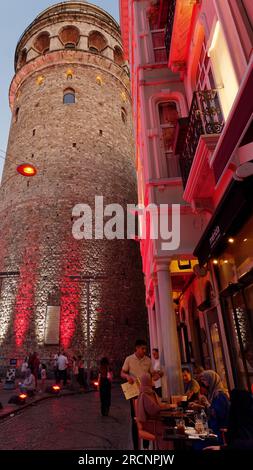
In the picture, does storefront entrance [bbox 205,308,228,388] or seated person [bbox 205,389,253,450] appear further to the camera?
storefront entrance [bbox 205,308,228,388]

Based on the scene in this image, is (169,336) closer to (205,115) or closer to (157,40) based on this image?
(205,115)

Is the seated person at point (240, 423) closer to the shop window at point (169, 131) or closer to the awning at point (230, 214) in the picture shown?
the awning at point (230, 214)

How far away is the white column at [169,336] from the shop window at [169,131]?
2418mm

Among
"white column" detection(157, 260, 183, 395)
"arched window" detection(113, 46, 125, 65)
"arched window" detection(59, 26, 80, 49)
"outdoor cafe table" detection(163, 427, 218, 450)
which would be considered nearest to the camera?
"outdoor cafe table" detection(163, 427, 218, 450)

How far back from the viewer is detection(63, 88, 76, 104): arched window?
22953 millimetres

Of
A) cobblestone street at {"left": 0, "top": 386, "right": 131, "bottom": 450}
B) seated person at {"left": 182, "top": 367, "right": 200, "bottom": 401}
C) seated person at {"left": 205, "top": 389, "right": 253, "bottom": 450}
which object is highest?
seated person at {"left": 182, "top": 367, "right": 200, "bottom": 401}

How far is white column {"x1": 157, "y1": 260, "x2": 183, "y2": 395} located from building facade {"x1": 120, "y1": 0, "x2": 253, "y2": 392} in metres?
0.02

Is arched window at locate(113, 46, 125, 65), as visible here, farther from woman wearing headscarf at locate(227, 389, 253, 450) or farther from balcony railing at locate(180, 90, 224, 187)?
woman wearing headscarf at locate(227, 389, 253, 450)

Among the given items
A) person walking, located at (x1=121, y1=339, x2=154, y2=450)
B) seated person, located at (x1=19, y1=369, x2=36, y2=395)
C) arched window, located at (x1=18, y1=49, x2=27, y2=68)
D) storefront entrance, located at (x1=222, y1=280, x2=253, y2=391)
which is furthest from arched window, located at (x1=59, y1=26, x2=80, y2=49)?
person walking, located at (x1=121, y1=339, x2=154, y2=450)

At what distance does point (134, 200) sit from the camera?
874 inches

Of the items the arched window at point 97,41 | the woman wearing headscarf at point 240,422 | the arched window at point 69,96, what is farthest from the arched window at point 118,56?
the woman wearing headscarf at point 240,422

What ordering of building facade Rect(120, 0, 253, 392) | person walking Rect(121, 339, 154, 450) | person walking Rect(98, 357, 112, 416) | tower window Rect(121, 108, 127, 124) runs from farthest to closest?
tower window Rect(121, 108, 127, 124)
person walking Rect(98, 357, 112, 416)
person walking Rect(121, 339, 154, 450)
building facade Rect(120, 0, 253, 392)

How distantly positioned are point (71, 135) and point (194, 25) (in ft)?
53.3
